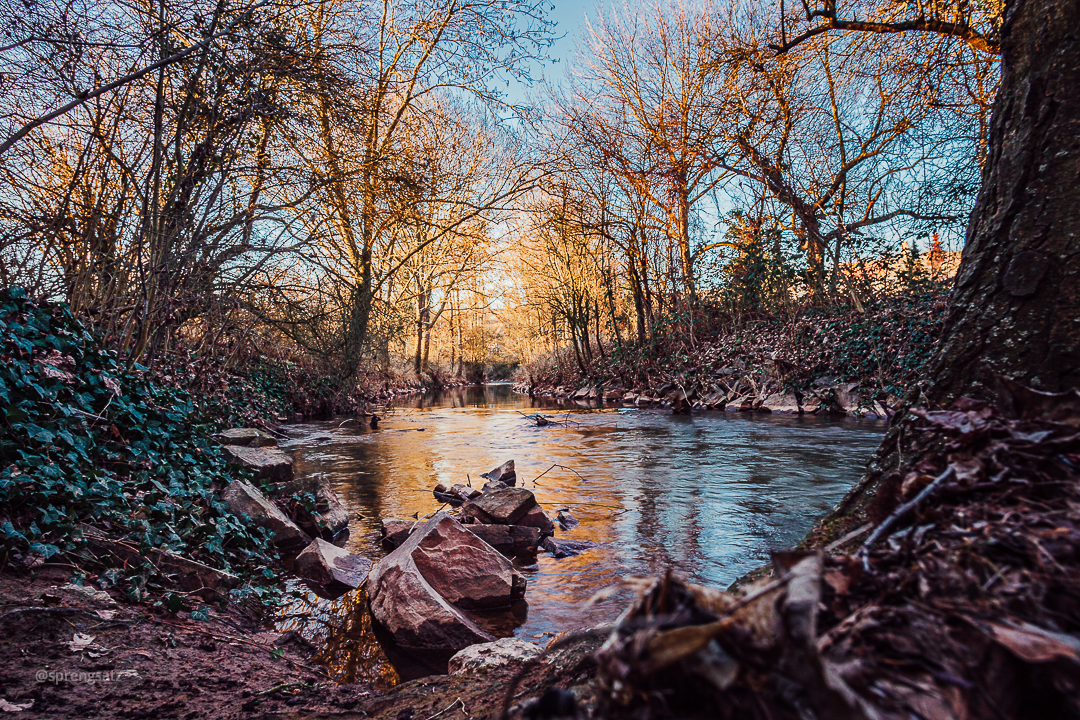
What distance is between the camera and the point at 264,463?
17.5 feet

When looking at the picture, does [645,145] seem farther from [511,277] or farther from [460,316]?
[460,316]

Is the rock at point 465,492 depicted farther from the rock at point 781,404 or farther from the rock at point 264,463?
the rock at point 781,404

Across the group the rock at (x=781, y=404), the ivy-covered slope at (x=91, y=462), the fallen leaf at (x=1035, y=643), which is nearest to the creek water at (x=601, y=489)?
the rock at (x=781, y=404)

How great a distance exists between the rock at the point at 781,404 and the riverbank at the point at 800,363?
20 mm

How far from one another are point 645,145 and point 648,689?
16.4m

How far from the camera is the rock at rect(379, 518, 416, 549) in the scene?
403 centimetres

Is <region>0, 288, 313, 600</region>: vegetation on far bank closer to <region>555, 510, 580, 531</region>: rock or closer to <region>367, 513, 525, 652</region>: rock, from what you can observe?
<region>367, 513, 525, 652</region>: rock

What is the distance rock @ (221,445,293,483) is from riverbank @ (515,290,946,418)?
22.4 ft

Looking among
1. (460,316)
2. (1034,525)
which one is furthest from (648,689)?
(460,316)

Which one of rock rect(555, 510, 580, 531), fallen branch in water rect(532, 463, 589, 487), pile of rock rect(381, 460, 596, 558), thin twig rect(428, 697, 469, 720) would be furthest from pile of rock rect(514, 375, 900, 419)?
thin twig rect(428, 697, 469, 720)

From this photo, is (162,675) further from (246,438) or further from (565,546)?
(246,438)

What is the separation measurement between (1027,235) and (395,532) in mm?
3916

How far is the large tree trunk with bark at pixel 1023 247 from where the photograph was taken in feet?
4.25

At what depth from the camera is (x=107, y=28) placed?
3.85 m
